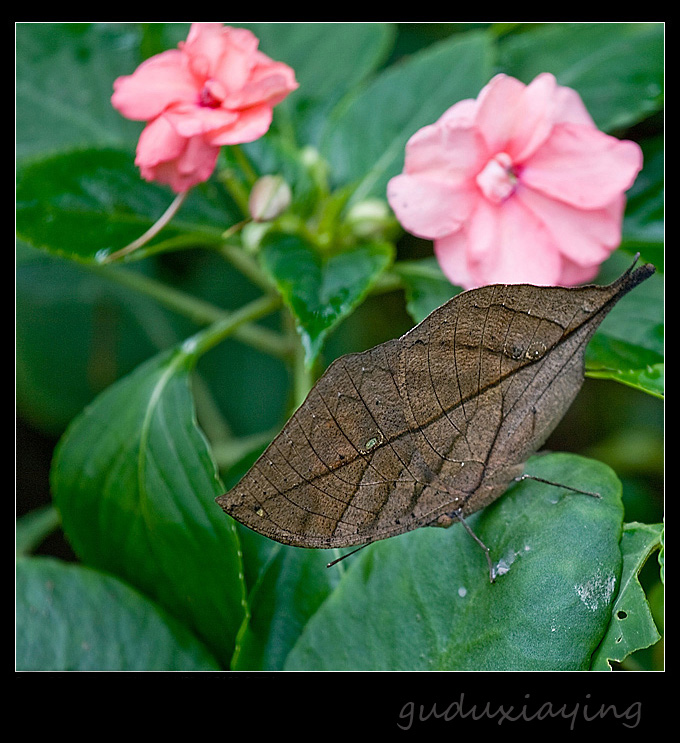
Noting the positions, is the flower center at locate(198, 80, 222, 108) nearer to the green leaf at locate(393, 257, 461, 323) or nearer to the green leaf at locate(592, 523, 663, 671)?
the green leaf at locate(393, 257, 461, 323)

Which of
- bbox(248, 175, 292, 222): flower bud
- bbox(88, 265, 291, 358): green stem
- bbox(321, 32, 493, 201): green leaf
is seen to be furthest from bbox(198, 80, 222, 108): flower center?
bbox(88, 265, 291, 358): green stem

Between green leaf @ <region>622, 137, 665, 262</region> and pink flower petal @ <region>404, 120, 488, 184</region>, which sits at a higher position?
pink flower petal @ <region>404, 120, 488, 184</region>

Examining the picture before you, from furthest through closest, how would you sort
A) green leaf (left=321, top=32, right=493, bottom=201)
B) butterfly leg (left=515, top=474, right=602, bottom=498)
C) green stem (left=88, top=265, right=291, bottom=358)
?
green stem (left=88, top=265, right=291, bottom=358) → green leaf (left=321, top=32, right=493, bottom=201) → butterfly leg (left=515, top=474, right=602, bottom=498)

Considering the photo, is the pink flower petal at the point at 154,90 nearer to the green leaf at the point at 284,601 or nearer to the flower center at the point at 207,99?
the flower center at the point at 207,99

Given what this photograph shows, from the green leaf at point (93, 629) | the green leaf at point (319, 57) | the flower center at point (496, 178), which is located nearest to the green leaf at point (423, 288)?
the flower center at point (496, 178)

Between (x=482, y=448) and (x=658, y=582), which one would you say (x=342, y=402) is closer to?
(x=482, y=448)
